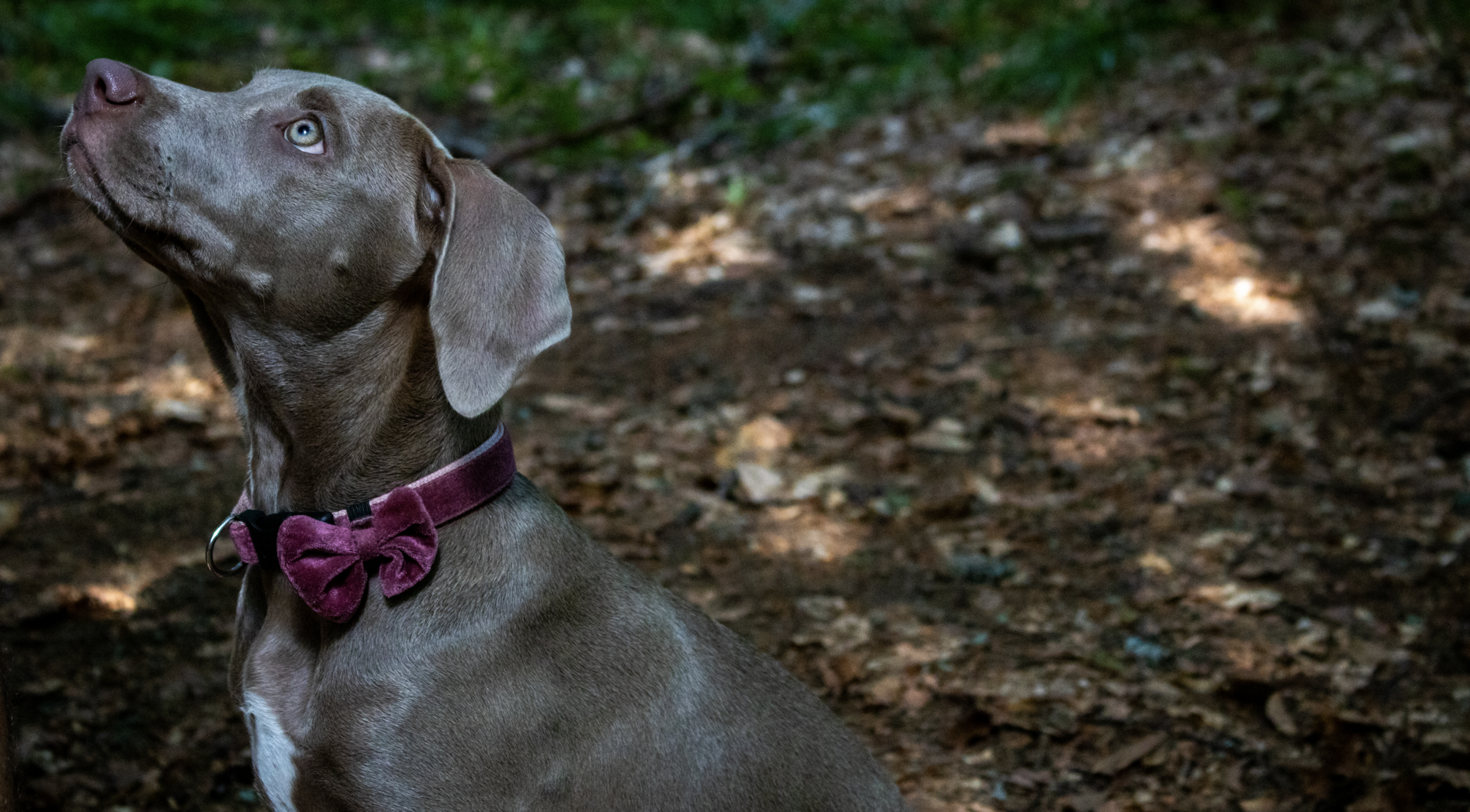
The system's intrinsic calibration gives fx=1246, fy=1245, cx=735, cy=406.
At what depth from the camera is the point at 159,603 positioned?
4.17 m

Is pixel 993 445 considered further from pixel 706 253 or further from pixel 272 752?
pixel 272 752

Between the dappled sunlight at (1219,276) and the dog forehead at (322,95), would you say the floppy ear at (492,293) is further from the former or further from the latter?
the dappled sunlight at (1219,276)

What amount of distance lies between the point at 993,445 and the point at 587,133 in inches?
177

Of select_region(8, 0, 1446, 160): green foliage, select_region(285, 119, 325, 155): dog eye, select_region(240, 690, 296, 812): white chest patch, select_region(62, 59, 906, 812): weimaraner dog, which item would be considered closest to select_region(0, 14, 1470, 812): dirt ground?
select_region(8, 0, 1446, 160): green foliage

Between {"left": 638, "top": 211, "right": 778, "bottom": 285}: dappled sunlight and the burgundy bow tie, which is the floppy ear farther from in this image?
{"left": 638, "top": 211, "right": 778, "bottom": 285}: dappled sunlight

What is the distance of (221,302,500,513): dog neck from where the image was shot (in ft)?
8.89

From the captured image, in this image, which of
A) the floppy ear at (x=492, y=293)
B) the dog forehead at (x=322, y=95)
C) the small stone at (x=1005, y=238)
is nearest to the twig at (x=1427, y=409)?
the small stone at (x=1005, y=238)

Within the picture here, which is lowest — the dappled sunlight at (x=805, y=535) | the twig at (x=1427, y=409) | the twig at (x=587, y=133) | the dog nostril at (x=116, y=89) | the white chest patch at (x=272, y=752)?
the dappled sunlight at (x=805, y=535)

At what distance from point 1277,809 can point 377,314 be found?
2817 millimetres

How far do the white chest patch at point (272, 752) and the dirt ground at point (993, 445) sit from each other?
958 millimetres

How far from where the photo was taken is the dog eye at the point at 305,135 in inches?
106

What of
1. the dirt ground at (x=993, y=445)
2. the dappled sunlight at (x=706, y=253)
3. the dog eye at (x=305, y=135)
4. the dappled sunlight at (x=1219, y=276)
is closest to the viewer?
the dog eye at (x=305, y=135)

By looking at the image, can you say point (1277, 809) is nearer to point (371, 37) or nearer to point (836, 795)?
point (836, 795)

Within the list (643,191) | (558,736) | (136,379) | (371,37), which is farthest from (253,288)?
(371,37)
